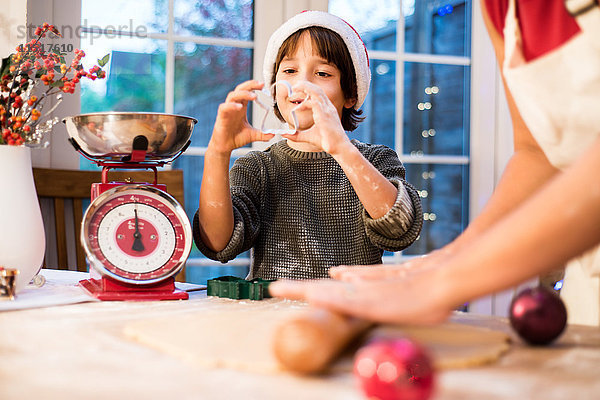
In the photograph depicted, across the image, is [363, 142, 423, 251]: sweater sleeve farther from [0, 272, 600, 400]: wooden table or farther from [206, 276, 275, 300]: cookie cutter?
[0, 272, 600, 400]: wooden table

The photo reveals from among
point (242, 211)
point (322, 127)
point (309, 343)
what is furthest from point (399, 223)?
point (309, 343)

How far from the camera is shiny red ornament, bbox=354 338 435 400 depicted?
460 mm

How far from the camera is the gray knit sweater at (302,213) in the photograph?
164 centimetres

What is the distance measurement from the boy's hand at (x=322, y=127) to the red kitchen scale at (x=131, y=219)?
1.08 ft

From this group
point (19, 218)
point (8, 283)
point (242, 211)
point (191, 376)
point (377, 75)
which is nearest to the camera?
point (191, 376)

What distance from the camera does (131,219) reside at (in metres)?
1.12

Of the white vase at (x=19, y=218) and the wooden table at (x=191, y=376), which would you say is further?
the white vase at (x=19, y=218)

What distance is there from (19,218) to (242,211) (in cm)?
59

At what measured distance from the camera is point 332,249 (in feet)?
5.45

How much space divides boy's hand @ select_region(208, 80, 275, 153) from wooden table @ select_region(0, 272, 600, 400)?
59 cm

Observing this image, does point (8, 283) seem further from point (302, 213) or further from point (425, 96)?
point (425, 96)

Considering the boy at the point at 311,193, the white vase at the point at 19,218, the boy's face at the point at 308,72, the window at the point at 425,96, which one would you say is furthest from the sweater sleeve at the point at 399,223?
the window at the point at 425,96

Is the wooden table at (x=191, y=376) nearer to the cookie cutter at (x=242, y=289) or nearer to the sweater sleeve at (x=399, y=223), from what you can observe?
the cookie cutter at (x=242, y=289)

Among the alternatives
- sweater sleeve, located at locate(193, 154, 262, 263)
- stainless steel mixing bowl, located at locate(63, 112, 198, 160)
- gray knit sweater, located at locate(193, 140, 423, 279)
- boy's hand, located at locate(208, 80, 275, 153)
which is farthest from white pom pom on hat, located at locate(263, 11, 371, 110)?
stainless steel mixing bowl, located at locate(63, 112, 198, 160)
